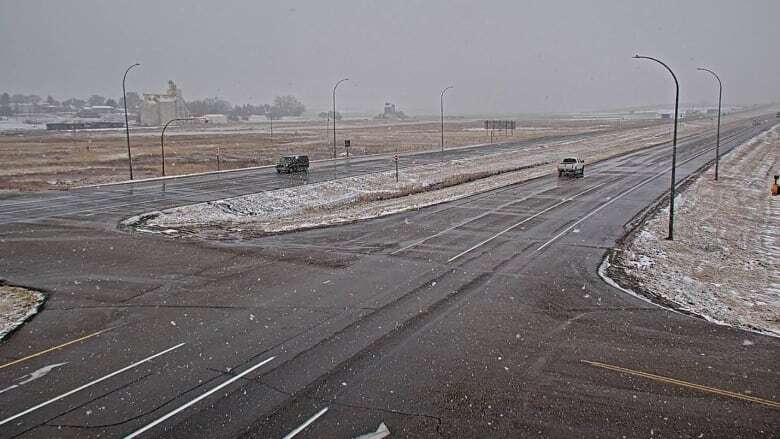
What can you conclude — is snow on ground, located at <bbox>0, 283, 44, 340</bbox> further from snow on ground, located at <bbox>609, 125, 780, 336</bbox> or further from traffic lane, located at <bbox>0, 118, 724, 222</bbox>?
snow on ground, located at <bbox>609, 125, 780, 336</bbox>

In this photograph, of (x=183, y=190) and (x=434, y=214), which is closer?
(x=434, y=214)

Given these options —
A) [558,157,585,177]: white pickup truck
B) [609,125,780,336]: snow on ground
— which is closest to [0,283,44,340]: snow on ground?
[609,125,780,336]: snow on ground

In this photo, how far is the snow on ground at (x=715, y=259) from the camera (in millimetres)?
16000

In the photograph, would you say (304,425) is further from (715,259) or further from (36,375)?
(715,259)

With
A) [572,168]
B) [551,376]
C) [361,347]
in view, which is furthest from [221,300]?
[572,168]


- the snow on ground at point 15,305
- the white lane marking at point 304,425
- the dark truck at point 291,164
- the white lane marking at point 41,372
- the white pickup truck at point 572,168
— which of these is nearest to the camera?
the white lane marking at point 304,425

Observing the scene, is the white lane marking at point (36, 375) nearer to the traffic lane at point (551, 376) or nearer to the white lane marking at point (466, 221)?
the traffic lane at point (551, 376)

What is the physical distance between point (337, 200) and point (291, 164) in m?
14.3

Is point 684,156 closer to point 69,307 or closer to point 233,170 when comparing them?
point 233,170

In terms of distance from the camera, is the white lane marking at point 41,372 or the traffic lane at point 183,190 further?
the traffic lane at point 183,190

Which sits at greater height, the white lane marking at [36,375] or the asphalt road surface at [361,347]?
the white lane marking at [36,375]

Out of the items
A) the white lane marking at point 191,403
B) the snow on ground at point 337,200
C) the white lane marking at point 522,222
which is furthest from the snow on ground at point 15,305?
the white lane marking at point 522,222

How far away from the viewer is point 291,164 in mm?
51125

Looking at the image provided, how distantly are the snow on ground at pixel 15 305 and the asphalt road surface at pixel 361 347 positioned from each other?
50cm
